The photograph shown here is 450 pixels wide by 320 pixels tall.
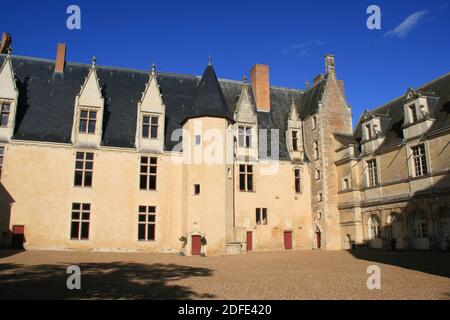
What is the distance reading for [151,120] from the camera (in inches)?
948

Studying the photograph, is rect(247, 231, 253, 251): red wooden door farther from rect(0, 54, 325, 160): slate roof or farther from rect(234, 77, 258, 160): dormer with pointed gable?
rect(0, 54, 325, 160): slate roof

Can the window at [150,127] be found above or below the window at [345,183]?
above

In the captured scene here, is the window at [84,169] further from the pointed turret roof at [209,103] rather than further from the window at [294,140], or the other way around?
the window at [294,140]

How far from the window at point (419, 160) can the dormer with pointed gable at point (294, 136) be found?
25.1 feet

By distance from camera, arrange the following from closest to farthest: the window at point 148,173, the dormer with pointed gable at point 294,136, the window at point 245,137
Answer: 1. the window at point 148,173
2. the window at point 245,137
3. the dormer with pointed gable at point 294,136

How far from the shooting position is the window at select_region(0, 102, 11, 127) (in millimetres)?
21500

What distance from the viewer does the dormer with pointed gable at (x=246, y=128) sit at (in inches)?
989

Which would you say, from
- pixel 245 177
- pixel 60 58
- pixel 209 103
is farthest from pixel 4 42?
pixel 245 177

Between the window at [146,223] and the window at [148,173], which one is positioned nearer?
the window at [146,223]

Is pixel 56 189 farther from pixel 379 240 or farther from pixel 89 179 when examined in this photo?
pixel 379 240

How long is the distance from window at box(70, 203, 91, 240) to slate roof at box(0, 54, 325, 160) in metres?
3.79

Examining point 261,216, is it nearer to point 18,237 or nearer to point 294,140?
point 294,140

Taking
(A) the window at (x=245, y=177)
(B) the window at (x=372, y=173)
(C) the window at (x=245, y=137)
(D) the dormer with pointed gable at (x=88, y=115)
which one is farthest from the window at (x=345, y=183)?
(D) the dormer with pointed gable at (x=88, y=115)

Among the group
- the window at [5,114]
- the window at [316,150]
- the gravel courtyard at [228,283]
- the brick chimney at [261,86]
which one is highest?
the brick chimney at [261,86]
